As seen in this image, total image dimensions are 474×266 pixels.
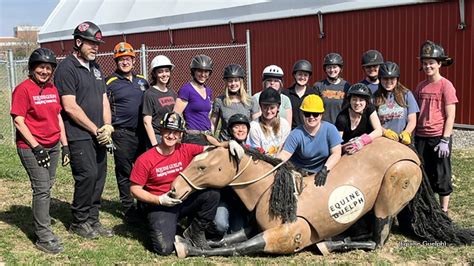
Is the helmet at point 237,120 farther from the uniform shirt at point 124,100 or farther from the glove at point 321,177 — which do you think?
the uniform shirt at point 124,100

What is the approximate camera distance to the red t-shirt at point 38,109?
5043 mm

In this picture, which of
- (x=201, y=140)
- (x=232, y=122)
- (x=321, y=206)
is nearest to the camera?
(x=321, y=206)

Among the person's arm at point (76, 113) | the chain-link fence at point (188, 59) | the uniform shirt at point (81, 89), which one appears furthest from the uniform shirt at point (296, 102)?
the chain-link fence at point (188, 59)

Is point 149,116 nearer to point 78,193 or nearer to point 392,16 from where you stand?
point 78,193

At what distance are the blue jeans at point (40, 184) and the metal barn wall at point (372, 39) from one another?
900cm

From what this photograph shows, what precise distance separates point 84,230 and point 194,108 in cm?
173

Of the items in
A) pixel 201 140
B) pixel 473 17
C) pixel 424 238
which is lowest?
pixel 424 238

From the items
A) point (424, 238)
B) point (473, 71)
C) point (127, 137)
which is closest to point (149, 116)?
point (127, 137)

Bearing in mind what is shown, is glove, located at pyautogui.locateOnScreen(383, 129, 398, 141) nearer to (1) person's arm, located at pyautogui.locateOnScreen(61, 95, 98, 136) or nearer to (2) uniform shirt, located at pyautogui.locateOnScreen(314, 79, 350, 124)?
(2) uniform shirt, located at pyautogui.locateOnScreen(314, 79, 350, 124)

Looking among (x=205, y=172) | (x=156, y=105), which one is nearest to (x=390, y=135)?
(x=205, y=172)

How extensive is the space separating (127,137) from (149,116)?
0.46 metres

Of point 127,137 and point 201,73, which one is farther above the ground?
point 201,73

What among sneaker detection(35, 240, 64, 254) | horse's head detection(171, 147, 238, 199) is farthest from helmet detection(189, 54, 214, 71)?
sneaker detection(35, 240, 64, 254)

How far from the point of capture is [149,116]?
6023 mm
